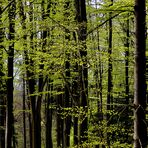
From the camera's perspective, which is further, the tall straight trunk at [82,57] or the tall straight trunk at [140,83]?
the tall straight trunk at [82,57]

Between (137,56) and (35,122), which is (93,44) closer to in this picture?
(137,56)

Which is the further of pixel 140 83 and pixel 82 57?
pixel 82 57

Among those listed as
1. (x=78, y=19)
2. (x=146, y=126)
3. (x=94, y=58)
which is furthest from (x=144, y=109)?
(x=78, y=19)

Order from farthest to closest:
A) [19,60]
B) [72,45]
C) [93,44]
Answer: [19,60]
[93,44]
[72,45]

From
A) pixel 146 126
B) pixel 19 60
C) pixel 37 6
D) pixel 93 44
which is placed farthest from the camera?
pixel 19 60

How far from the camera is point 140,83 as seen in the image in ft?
14.9

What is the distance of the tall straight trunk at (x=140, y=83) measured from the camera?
14.6 feet

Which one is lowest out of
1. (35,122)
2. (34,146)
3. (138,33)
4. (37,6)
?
(34,146)

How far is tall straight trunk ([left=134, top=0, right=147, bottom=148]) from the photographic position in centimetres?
444

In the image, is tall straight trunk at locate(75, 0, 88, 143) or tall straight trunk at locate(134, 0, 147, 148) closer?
tall straight trunk at locate(134, 0, 147, 148)

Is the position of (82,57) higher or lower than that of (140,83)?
higher

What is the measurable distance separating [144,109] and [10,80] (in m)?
10.8

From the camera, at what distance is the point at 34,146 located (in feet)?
47.1

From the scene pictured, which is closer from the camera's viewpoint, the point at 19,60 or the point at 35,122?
the point at 35,122
